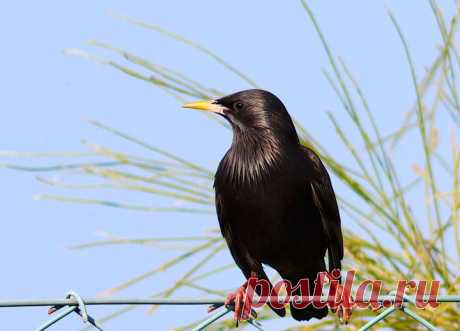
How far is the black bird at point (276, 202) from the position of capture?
3.75 m

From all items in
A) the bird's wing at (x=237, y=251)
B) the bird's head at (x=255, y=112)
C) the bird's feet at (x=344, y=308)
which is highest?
the bird's head at (x=255, y=112)

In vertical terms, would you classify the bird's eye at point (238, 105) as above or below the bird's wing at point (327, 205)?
above

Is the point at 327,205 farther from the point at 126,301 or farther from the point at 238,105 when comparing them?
the point at 126,301

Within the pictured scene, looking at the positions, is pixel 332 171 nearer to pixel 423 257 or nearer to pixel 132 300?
pixel 423 257

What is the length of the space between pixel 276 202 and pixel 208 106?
55 centimetres

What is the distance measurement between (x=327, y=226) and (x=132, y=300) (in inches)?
75.4

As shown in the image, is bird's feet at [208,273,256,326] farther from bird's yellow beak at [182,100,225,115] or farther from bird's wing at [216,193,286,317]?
bird's yellow beak at [182,100,225,115]

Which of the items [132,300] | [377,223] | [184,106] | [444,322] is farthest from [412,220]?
[132,300]

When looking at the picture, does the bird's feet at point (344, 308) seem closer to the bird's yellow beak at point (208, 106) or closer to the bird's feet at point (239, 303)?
the bird's feet at point (239, 303)

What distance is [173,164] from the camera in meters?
3.66

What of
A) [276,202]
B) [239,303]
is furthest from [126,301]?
[276,202]

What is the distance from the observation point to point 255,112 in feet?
13.3

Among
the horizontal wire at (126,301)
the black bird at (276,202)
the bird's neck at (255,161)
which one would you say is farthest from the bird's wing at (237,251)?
the horizontal wire at (126,301)

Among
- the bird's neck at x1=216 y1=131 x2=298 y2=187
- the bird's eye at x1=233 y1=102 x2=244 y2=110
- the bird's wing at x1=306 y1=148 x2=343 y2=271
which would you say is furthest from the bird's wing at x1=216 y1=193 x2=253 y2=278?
the bird's eye at x1=233 y1=102 x2=244 y2=110
